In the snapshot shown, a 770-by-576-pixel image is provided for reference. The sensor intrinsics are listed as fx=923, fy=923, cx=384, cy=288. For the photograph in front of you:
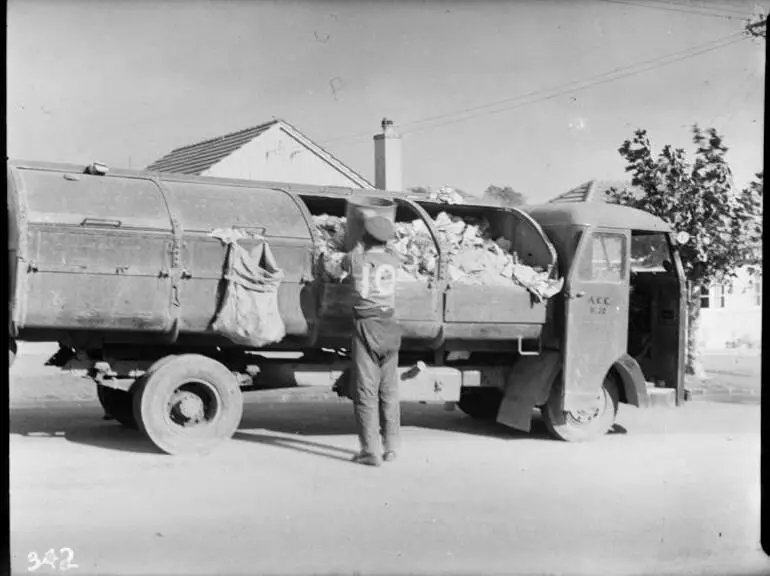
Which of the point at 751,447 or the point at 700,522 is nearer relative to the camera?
the point at 700,522

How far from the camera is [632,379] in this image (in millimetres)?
9562

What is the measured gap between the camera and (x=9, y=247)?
7.36 meters

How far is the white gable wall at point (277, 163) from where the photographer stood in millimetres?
17709

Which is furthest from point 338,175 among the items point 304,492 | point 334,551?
point 334,551

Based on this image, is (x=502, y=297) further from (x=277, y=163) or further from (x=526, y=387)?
(x=277, y=163)

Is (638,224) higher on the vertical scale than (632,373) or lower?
higher

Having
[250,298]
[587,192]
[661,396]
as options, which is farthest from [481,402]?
[587,192]

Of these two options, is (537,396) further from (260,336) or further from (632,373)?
(260,336)

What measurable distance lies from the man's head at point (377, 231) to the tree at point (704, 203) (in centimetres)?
668

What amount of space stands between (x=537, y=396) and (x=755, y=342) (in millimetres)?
16890

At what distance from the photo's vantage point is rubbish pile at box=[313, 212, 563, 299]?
8719 millimetres

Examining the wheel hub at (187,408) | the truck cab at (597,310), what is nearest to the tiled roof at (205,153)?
the truck cab at (597,310)

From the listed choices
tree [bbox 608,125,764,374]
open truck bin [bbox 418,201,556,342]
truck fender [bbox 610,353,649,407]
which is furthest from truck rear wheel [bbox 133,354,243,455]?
tree [bbox 608,125,764,374]

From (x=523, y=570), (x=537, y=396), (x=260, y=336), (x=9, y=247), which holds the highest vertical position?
(x=9, y=247)
